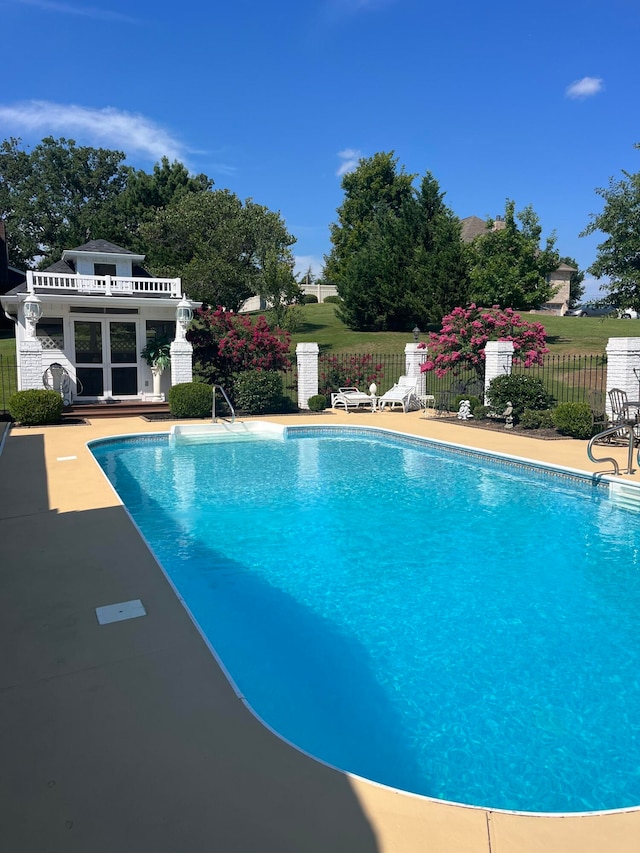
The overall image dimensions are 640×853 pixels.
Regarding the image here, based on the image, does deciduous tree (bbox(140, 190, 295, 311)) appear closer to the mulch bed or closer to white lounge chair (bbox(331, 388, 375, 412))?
white lounge chair (bbox(331, 388, 375, 412))

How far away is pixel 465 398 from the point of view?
17.7m

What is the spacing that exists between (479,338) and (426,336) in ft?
42.5

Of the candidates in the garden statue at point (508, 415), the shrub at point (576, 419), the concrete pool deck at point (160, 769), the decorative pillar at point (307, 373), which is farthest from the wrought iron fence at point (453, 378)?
the concrete pool deck at point (160, 769)

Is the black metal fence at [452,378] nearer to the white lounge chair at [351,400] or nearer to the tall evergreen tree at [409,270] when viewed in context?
the white lounge chair at [351,400]

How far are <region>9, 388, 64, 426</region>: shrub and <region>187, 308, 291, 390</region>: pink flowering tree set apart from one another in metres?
4.96

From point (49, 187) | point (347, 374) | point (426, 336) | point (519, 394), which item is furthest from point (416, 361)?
point (49, 187)

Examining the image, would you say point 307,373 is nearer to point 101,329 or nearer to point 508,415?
point 101,329

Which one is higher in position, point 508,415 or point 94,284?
point 94,284

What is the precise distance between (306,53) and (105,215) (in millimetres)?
33717

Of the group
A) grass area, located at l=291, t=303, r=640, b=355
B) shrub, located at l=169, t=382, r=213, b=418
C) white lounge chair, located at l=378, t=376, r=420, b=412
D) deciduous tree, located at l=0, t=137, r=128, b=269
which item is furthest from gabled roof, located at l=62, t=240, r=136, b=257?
deciduous tree, located at l=0, t=137, r=128, b=269

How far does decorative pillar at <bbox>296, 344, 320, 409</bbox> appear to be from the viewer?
64.7ft

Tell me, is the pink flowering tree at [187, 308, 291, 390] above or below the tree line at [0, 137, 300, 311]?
below

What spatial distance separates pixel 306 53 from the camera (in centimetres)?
1463

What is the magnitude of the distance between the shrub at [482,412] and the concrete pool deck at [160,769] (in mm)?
13111
